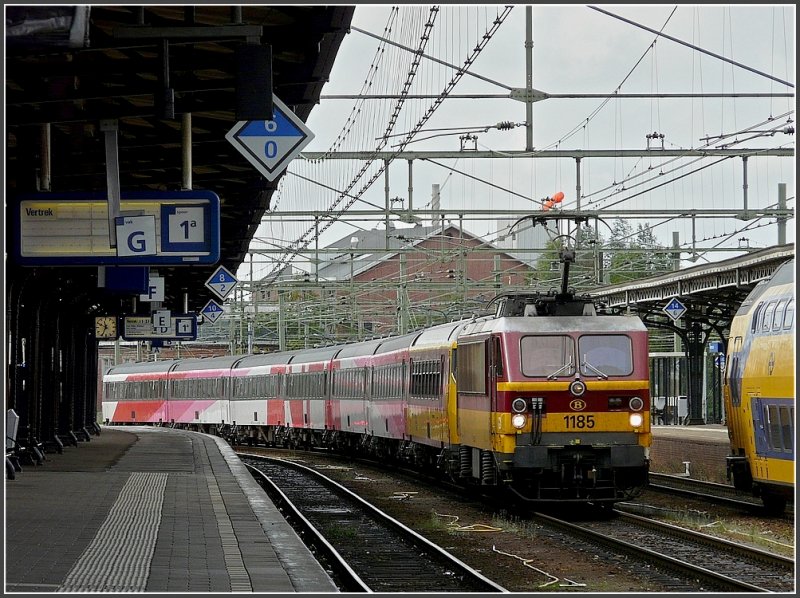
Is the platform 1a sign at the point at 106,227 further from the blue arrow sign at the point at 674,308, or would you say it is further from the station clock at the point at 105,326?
the station clock at the point at 105,326

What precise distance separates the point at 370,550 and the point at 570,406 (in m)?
3.71

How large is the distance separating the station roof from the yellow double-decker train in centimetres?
611

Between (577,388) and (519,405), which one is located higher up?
(577,388)

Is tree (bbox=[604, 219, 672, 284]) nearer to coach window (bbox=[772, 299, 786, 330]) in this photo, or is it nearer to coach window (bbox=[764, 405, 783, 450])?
coach window (bbox=[772, 299, 786, 330])

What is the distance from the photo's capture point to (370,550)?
15656 millimetres

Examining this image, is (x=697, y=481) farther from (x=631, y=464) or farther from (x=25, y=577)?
(x=25, y=577)

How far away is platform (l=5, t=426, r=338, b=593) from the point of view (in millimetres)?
10625

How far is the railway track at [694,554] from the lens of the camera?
1247cm

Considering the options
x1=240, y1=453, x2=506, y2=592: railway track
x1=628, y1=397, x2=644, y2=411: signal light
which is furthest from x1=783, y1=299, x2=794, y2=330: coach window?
x1=240, y1=453, x2=506, y2=592: railway track

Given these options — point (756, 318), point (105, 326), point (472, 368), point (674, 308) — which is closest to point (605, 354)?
point (756, 318)

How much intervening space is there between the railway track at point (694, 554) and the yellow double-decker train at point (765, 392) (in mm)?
1523

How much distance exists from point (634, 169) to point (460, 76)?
37.4 feet

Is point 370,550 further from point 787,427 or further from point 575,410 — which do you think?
point 787,427

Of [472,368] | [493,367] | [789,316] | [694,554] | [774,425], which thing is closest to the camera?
[694,554]
